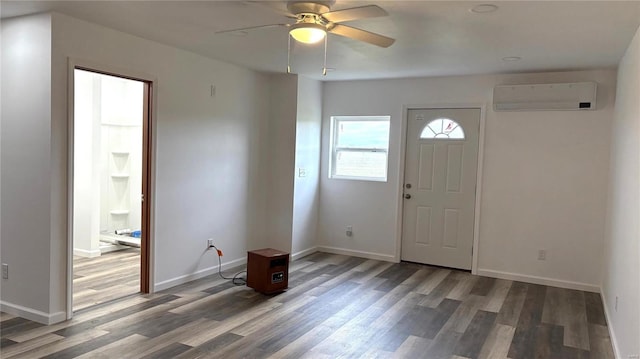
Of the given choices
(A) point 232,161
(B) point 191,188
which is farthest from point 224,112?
(B) point 191,188

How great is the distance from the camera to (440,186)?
570 centimetres

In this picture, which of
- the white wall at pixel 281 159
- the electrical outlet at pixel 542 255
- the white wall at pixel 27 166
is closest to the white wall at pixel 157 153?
the white wall at pixel 27 166

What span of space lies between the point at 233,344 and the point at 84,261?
317 centimetres

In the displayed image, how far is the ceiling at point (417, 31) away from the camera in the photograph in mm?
2980

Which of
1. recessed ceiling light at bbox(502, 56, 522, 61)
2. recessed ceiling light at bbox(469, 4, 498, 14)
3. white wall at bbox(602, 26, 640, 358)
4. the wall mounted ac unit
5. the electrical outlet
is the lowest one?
the electrical outlet

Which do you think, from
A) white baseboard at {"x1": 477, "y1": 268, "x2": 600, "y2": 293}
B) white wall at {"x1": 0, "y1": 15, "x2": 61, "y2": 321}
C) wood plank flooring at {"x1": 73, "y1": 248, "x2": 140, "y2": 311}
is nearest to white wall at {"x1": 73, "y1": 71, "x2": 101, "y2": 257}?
wood plank flooring at {"x1": 73, "y1": 248, "x2": 140, "y2": 311}

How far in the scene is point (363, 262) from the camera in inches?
234

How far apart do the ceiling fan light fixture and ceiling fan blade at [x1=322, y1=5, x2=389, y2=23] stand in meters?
0.09

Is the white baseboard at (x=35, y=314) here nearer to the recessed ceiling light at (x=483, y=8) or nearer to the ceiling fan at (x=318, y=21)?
the ceiling fan at (x=318, y=21)

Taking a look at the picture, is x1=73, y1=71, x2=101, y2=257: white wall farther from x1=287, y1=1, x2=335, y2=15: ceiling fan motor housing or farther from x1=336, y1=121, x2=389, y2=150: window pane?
x1=287, y1=1, x2=335, y2=15: ceiling fan motor housing

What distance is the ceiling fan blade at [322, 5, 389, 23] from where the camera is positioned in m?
2.57

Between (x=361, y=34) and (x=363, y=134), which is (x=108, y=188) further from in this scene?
(x=361, y=34)

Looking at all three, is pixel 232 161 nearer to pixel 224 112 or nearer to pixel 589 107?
pixel 224 112

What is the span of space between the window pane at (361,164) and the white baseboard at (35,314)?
379cm
